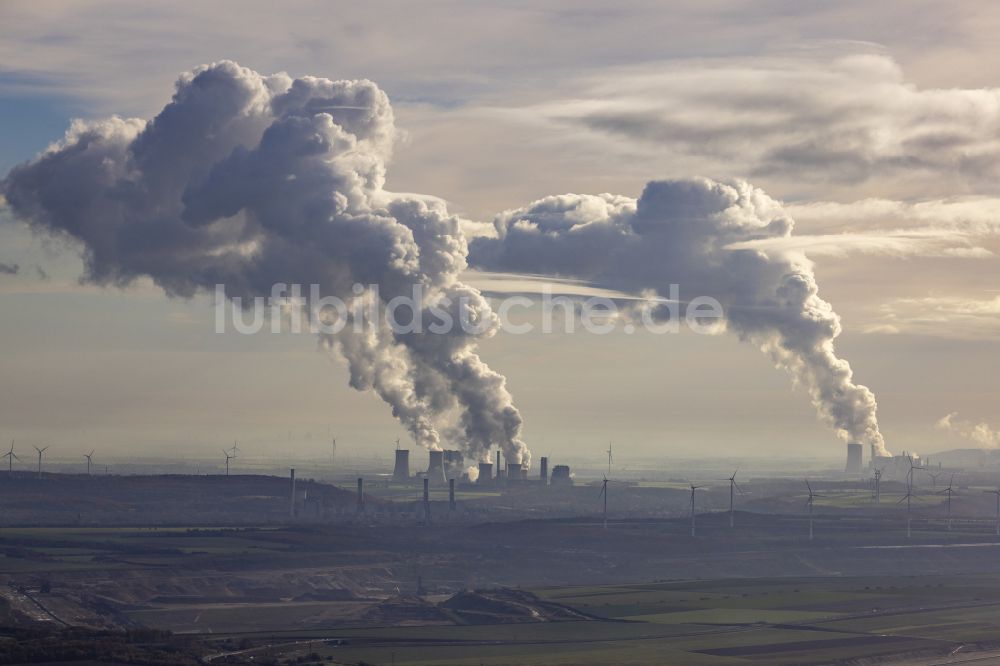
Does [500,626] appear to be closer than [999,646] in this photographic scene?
No

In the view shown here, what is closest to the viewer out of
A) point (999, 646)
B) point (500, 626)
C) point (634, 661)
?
point (634, 661)

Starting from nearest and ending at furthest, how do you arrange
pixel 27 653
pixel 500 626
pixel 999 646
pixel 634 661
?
pixel 27 653 < pixel 634 661 < pixel 999 646 < pixel 500 626

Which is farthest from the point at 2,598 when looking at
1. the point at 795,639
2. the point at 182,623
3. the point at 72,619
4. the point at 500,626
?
the point at 795,639

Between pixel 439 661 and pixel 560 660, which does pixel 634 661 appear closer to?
pixel 560 660

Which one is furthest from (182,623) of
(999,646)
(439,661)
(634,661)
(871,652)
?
(999,646)

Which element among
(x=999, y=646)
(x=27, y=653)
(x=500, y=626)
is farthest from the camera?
(x=500, y=626)

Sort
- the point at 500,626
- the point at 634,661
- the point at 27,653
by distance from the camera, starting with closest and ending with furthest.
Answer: the point at 27,653, the point at 634,661, the point at 500,626

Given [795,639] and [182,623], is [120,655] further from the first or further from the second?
[795,639]

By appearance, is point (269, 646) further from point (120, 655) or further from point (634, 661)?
point (634, 661)

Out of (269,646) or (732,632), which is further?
(732,632)
